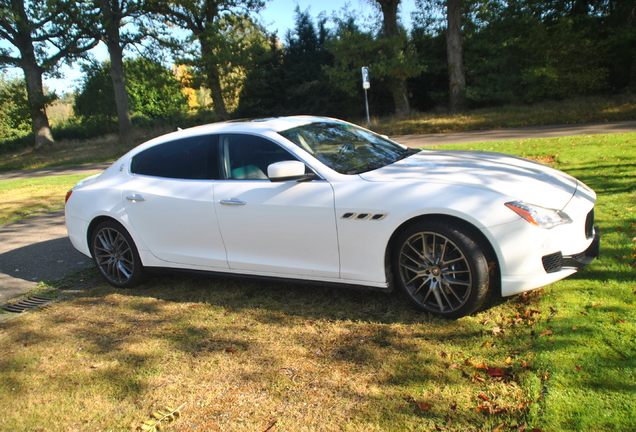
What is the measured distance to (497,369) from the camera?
3.07 m

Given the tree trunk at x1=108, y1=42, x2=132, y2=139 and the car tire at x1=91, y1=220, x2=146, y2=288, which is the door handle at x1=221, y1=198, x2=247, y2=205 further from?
the tree trunk at x1=108, y1=42, x2=132, y2=139

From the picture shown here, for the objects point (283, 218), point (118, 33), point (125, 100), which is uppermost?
point (118, 33)

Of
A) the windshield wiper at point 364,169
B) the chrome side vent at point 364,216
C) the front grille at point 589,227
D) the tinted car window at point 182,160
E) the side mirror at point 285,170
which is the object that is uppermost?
the tinted car window at point 182,160

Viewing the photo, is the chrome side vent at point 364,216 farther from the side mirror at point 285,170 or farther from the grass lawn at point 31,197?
the grass lawn at point 31,197

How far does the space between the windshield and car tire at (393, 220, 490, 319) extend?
2.77ft

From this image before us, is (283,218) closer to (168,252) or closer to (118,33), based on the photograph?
(168,252)

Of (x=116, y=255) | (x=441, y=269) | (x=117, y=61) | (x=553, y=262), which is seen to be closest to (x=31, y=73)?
(x=117, y=61)

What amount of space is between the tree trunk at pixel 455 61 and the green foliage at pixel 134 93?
1751 cm

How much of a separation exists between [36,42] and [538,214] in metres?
37.1

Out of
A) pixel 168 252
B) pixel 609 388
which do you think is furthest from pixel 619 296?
pixel 168 252

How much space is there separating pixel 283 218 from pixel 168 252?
143 cm

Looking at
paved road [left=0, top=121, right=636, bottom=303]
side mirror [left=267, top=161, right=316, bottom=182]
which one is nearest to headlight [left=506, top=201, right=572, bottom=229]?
side mirror [left=267, top=161, right=316, bottom=182]

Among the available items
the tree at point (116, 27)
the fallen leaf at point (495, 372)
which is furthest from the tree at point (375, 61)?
the fallen leaf at point (495, 372)

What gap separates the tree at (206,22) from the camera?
3080cm
